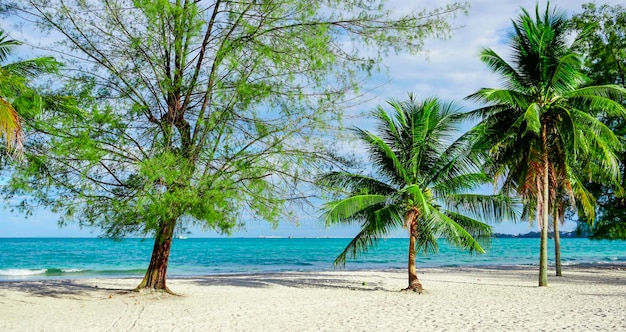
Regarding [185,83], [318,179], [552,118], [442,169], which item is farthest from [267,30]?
[552,118]

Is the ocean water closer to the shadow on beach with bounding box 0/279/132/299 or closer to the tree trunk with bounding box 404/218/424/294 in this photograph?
the shadow on beach with bounding box 0/279/132/299

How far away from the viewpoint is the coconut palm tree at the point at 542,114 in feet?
48.1

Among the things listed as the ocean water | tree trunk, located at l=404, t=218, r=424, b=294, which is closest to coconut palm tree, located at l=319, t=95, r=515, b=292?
tree trunk, located at l=404, t=218, r=424, b=294

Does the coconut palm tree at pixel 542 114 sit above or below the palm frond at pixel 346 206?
above

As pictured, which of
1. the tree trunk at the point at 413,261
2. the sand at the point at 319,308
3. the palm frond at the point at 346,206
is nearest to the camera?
the sand at the point at 319,308

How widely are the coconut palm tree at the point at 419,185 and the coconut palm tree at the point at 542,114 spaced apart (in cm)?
105

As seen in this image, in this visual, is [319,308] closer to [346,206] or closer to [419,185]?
[346,206]

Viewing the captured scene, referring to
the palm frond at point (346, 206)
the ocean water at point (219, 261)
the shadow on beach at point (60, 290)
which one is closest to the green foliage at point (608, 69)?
the ocean water at point (219, 261)

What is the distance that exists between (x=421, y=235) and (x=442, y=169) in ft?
7.87

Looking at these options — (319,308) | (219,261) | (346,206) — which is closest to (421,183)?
(346,206)

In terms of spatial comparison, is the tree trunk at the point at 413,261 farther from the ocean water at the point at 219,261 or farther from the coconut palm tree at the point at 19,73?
the coconut palm tree at the point at 19,73

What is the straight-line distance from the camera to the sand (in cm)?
917

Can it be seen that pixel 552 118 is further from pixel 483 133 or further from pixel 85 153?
pixel 85 153

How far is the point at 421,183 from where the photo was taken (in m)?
14.9
